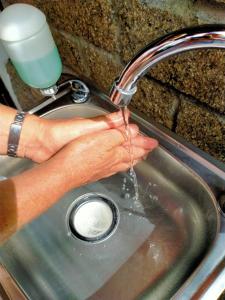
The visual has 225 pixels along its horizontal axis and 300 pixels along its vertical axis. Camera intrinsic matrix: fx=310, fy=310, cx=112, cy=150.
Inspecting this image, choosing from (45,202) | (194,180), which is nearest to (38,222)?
(45,202)

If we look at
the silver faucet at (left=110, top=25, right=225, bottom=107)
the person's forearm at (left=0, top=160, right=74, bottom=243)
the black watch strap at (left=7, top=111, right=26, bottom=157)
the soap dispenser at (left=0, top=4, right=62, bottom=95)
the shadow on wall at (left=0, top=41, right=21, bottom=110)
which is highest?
the silver faucet at (left=110, top=25, right=225, bottom=107)

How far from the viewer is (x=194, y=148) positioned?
75 centimetres

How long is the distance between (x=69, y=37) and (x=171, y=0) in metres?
0.50

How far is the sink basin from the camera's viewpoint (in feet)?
2.35

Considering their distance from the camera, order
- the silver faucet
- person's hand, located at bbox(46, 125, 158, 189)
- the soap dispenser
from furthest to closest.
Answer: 1. the soap dispenser
2. person's hand, located at bbox(46, 125, 158, 189)
3. the silver faucet

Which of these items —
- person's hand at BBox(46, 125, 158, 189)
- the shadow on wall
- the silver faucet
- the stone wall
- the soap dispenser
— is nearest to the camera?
the silver faucet

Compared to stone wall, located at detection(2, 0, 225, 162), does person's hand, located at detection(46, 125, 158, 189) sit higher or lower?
lower

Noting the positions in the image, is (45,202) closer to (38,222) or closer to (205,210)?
(38,222)

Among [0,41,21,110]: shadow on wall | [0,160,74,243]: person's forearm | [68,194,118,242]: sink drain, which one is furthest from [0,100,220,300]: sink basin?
[0,41,21,110]: shadow on wall

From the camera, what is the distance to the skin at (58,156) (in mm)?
670

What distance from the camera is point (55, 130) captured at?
81 cm

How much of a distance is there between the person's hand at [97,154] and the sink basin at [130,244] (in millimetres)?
50

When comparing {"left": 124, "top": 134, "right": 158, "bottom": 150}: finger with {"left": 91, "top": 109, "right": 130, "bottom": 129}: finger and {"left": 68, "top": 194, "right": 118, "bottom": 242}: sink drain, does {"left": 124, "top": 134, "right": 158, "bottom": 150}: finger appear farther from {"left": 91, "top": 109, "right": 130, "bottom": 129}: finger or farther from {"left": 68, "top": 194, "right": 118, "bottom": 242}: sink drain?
{"left": 68, "top": 194, "right": 118, "bottom": 242}: sink drain

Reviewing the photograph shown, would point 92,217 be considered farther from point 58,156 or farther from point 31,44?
point 31,44
